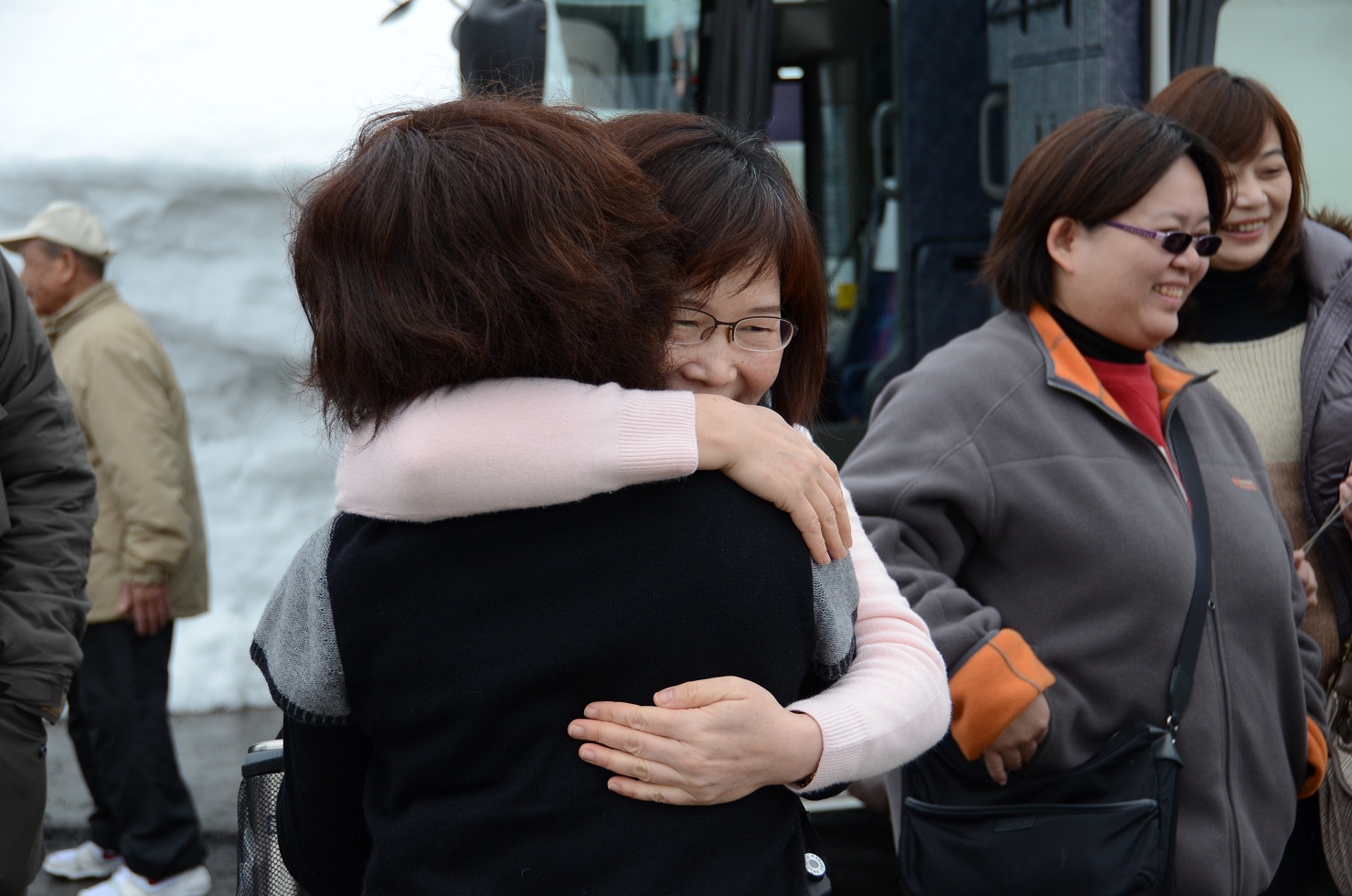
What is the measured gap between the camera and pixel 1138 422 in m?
2.14

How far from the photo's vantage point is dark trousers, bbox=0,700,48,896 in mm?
2057

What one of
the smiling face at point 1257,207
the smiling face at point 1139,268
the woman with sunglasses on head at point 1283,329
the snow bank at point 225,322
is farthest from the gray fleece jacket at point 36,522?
the snow bank at point 225,322

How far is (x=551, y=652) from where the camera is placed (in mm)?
1082

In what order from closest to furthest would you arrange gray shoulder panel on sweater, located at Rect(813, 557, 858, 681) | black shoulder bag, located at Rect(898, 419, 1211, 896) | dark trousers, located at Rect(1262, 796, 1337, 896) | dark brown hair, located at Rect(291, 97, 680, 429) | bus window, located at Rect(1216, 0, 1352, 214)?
dark brown hair, located at Rect(291, 97, 680, 429), gray shoulder panel on sweater, located at Rect(813, 557, 858, 681), black shoulder bag, located at Rect(898, 419, 1211, 896), dark trousers, located at Rect(1262, 796, 1337, 896), bus window, located at Rect(1216, 0, 1352, 214)

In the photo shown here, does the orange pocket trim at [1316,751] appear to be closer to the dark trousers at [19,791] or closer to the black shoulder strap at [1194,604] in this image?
the black shoulder strap at [1194,604]

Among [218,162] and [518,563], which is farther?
[218,162]

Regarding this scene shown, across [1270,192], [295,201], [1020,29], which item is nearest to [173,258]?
[1020,29]

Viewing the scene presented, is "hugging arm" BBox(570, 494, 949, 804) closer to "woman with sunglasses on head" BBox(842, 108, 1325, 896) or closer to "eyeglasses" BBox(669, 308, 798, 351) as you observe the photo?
"eyeglasses" BBox(669, 308, 798, 351)

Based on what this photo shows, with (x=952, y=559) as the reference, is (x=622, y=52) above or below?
above

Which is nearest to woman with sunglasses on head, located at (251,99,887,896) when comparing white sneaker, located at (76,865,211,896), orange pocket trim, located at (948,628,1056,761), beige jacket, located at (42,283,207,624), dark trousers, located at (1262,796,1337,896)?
orange pocket trim, located at (948,628,1056,761)

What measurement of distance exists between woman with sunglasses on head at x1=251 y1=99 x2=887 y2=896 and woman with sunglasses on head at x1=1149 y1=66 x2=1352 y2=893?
1.77 m

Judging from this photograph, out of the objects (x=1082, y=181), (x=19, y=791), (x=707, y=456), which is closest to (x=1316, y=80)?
(x=1082, y=181)

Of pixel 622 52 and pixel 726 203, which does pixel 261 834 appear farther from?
pixel 622 52

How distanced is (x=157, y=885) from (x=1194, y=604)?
2.97 m
